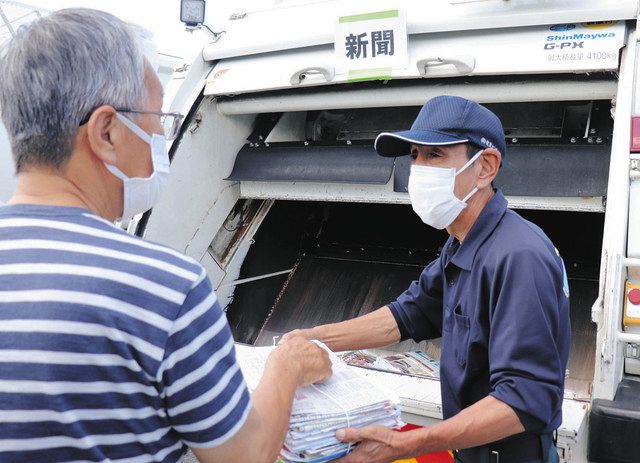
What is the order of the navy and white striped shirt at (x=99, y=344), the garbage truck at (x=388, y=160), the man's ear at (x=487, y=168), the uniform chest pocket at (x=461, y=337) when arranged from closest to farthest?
the navy and white striped shirt at (x=99, y=344)
the uniform chest pocket at (x=461, y=337)
the man's ear at (x=487, y=168)
the garbage truck at (x=388, y=160)

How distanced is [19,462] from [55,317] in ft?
0.70

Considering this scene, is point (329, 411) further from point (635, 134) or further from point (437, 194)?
point (635, 134)

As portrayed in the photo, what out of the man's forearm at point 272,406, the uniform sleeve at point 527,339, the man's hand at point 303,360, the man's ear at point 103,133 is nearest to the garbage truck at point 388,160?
the uniform sleeve at point 527,339

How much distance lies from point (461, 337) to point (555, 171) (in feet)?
3.93

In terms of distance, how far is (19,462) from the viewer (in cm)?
89

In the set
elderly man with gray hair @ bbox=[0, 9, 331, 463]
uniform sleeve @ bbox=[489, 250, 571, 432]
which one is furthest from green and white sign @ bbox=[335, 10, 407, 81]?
elderly man with gray hair @ bbox=[0, 9, 331, 463]

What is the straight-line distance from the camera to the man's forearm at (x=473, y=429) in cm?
139

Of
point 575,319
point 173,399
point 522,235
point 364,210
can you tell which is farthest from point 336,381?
point 364,210

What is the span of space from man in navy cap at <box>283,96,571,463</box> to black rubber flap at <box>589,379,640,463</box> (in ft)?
0.61

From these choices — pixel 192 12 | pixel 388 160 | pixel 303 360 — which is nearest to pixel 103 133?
pixel 303 360

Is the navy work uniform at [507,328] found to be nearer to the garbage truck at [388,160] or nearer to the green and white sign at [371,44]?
the garbage truck at [388,160]

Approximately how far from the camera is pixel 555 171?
251 centimetres

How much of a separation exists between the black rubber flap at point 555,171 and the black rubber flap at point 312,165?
50cm

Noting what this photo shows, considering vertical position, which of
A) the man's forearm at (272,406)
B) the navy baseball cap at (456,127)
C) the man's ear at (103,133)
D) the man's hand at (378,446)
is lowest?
the man's hand at (378,446)
